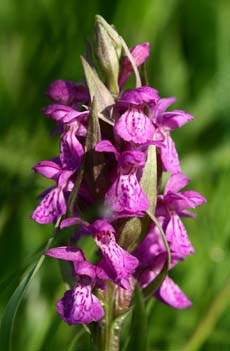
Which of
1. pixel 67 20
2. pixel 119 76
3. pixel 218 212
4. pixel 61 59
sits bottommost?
pixel 218 212

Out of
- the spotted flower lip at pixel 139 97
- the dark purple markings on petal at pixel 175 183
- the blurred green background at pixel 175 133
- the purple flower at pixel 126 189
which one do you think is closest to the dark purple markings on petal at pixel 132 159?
the purple flower at pixel 126 189

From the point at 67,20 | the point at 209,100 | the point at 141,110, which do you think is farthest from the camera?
the point at 209,100

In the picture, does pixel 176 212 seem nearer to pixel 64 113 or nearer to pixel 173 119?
pixel 173 119

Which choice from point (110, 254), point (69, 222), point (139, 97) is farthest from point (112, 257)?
point (139, 97)

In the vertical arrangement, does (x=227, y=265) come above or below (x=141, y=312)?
above

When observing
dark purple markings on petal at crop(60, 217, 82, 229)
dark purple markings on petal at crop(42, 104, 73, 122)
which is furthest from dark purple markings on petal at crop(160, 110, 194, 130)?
dark purple markings on petal at crop(60, 217, 82, 229)

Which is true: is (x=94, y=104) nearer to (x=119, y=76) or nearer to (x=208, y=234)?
(x=119, y=76)

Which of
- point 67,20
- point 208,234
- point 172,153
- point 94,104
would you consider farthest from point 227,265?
point 67,20
